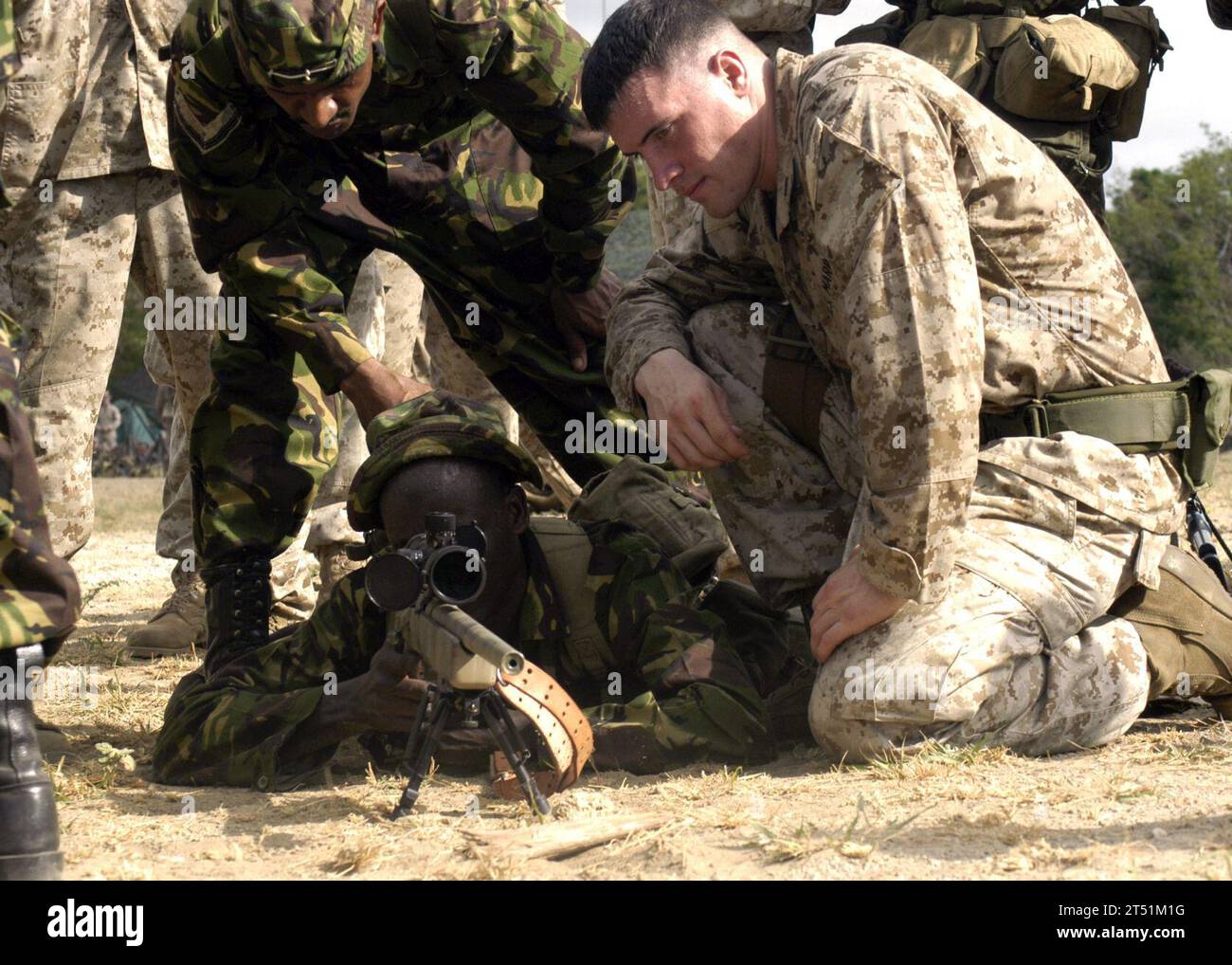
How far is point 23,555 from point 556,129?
94.7 inches

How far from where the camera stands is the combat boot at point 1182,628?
3729mm

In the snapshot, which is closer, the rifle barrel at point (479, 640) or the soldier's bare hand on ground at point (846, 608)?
the rifle barrel at point (479, 640)

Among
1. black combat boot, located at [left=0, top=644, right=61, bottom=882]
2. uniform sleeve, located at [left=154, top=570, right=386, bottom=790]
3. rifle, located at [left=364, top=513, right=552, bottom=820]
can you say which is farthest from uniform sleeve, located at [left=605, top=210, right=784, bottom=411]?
black combat boot, located at [left=0, top=644, right=61, bottom=882]

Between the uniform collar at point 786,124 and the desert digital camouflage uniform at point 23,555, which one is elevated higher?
the uniform collar at point 786,124

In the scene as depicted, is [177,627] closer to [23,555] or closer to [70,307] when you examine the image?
[70,307]

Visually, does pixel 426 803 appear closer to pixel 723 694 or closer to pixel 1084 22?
pixel 723 694

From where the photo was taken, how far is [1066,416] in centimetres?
369

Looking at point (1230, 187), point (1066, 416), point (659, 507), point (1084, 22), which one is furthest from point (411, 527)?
point (1230, 187)

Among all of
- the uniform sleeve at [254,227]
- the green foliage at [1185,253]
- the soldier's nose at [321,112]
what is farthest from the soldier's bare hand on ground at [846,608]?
the green foliage at [1185,253]

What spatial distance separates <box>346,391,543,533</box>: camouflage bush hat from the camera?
3.61 metres

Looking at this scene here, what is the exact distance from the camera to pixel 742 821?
2.96m

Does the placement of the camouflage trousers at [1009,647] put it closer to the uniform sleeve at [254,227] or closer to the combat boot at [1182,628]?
the combat boot at [1182,628]

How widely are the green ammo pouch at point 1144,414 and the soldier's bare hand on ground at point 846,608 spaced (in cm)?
59

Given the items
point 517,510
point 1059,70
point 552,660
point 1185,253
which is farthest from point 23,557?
point 1185,253
